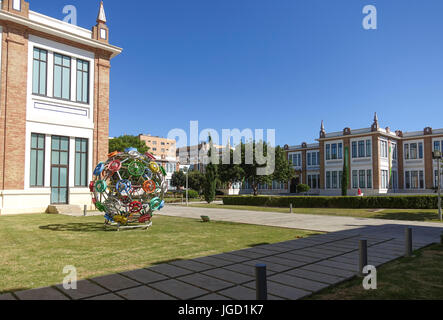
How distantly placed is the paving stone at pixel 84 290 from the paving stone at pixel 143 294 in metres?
0.39

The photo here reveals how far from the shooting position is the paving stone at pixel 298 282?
5.42 metres

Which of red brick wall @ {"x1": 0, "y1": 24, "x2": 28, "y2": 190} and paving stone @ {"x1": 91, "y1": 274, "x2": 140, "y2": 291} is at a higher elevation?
red brick wall @ {"x1": 0, "y1": 24, "x2": 28, "y2": 190}

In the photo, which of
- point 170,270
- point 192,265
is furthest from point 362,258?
point 170,270

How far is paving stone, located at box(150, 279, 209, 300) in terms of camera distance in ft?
16.5

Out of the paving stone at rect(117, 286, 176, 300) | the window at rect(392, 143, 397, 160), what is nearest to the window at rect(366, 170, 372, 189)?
the window at rect(392, 143, 397, 160)

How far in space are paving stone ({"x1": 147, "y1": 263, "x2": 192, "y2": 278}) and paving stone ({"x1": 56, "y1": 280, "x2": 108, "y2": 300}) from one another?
137 cm

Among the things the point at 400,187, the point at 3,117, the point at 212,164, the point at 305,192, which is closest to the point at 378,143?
Answer: the point at 400,187

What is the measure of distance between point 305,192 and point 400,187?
49.9 feet

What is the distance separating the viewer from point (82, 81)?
24.2m

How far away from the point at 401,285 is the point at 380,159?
45.5m

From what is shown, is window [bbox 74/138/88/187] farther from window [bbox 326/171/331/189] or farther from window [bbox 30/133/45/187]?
window [bbox 326/171/331/189]

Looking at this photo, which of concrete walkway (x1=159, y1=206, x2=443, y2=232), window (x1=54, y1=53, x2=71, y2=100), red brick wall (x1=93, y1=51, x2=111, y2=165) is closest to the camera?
concrete walkway (x1=159, y1=206, x2=443, y2=232)

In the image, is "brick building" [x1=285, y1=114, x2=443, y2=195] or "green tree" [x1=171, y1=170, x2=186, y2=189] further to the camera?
"green tree" [x1=171, y1=170, x2=186, y2=189]
